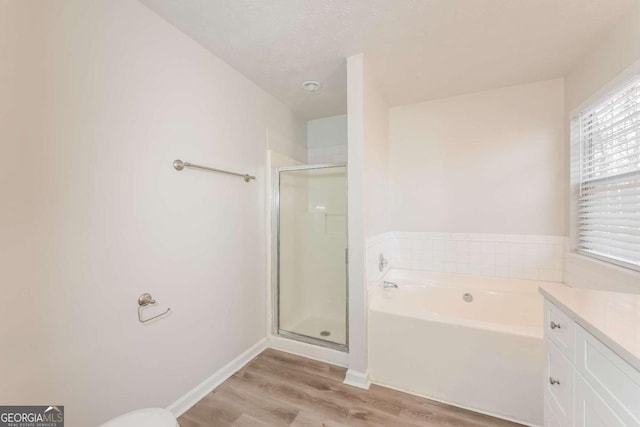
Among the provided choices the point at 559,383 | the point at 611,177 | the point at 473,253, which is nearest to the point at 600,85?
the point at 611,177

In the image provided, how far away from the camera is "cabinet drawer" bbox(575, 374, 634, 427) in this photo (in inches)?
25.8

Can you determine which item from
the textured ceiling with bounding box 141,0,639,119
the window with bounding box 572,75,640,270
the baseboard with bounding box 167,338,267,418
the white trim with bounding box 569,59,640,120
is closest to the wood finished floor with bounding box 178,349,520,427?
the baseboard with bounding box 167,338,267,418

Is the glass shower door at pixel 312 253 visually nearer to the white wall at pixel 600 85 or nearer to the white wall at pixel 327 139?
the white wall at pixel 327 139

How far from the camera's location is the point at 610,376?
662mm

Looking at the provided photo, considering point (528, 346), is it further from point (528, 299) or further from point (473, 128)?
point (473, 128)

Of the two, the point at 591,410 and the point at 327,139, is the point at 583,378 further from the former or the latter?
the point at 327,139

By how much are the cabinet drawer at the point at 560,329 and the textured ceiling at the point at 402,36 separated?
156cm

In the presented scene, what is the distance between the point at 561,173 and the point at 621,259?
0.89 meters

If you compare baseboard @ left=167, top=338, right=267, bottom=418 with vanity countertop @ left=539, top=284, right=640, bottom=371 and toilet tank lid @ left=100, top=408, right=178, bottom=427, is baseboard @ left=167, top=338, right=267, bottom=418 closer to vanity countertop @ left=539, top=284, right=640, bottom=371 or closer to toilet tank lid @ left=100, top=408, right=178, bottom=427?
toilet tank lid @ left=100, top=408, right=178, bottom=427

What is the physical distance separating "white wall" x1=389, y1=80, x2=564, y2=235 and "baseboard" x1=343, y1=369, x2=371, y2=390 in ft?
4.74

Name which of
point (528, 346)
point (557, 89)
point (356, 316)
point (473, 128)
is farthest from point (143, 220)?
point (557, 89)

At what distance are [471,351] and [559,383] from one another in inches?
30.3

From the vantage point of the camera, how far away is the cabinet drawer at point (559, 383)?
849 mm

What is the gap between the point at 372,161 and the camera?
213cm
